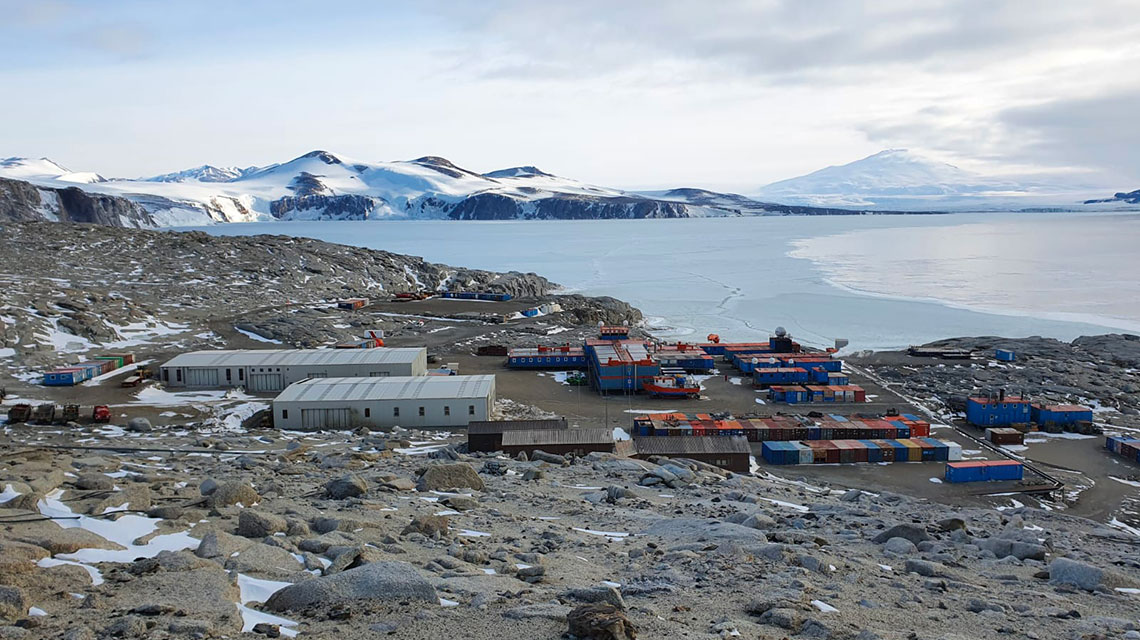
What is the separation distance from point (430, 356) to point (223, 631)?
993 inches

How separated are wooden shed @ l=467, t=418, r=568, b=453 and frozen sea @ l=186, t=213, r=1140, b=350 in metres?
22.7

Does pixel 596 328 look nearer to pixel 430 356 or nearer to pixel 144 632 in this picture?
pixel 430 356

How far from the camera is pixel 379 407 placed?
1981 cm

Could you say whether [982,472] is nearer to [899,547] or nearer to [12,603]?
[899,547]

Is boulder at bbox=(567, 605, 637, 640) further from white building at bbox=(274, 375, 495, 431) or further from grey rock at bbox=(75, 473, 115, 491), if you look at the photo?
white building at bbox=(274, 375, 495, 431)

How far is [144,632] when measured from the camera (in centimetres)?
547

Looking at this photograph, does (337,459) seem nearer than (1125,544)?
No

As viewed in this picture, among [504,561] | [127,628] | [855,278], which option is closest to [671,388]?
[504,561]

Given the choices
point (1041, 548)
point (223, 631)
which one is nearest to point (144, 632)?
point (223, 631)

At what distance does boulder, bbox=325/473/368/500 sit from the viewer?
10.4 meters

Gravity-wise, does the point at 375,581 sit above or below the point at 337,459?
above

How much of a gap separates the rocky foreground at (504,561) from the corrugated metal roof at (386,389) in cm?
656

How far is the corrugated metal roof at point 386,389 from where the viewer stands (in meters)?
20.1

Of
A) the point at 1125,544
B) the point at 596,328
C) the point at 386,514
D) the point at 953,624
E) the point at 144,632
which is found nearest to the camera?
the point at 144,632
